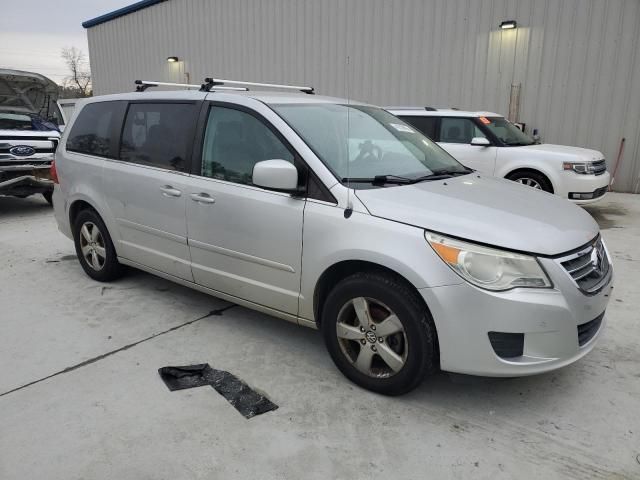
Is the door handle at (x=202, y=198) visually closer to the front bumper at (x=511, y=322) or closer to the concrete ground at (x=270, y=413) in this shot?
the concrete ground at (x=270, y=413)

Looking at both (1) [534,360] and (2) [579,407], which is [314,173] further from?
(2) [579,407]

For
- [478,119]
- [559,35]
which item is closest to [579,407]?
[478,119]

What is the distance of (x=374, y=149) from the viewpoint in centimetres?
349

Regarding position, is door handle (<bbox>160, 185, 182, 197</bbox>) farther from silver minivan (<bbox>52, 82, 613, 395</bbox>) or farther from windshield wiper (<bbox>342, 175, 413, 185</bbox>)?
windshield wiper (<bbox>342, 175, 413, 185</bbox>)

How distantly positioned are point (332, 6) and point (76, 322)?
11557mm

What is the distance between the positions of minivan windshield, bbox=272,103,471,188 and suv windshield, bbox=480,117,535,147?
4.50 m

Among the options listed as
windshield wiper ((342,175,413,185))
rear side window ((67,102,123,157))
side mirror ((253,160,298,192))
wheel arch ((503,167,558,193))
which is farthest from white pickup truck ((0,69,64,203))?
wheel arch ((503,167,558,193))

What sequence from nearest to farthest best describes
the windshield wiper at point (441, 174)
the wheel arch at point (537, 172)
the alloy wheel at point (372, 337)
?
1. the alloy wheel at point (372, 337)
2. the windshield wiper at point (441, 174)
3. the wheel arch at point (537, 172)

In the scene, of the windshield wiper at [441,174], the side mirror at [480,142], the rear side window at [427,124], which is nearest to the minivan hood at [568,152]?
the side mirror at [480,142]

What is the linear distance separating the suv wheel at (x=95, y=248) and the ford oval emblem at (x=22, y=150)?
4.23 m

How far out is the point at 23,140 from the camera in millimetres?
8273

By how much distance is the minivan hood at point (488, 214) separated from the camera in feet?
8.39

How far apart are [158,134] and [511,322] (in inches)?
119

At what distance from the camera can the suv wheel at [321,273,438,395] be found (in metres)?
2.64
